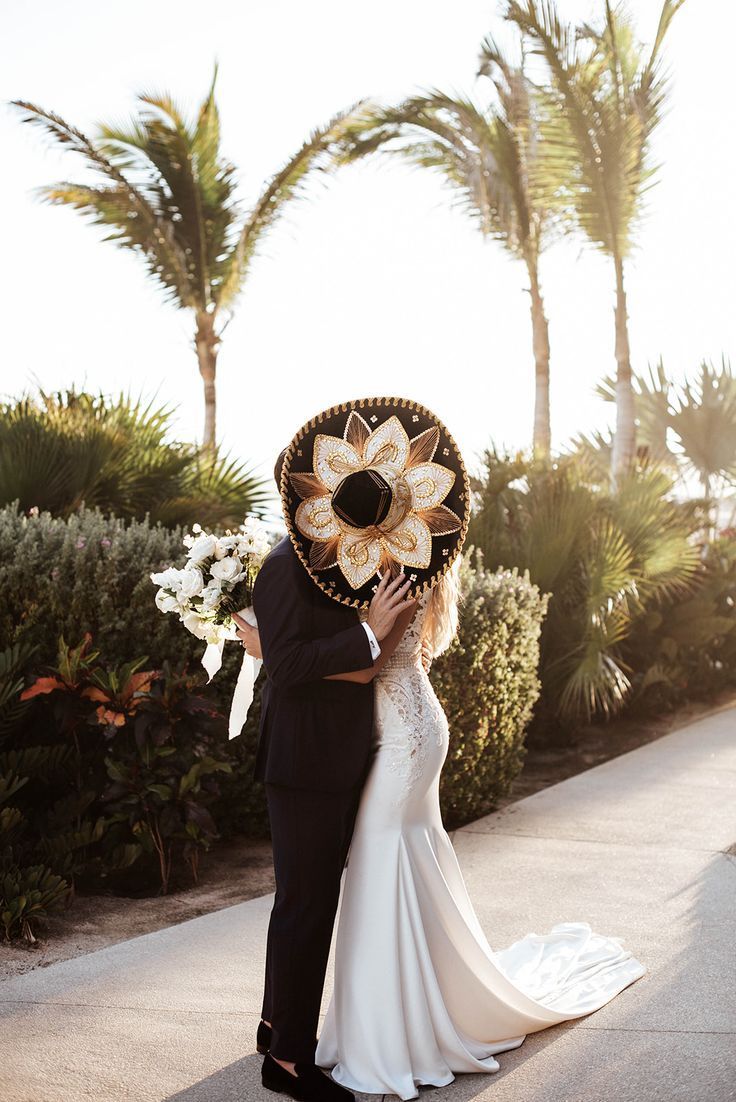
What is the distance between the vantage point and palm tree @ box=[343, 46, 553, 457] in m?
19.7

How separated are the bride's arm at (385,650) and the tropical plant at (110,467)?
4.92 metres

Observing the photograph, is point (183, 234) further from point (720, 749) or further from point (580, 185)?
point (720, 749)

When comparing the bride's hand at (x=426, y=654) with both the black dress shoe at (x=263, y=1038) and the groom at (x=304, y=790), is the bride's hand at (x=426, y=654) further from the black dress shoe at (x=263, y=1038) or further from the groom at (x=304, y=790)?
the black dress shoe at (x=263, y=1038)

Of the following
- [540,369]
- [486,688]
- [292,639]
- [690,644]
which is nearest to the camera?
[292,639]

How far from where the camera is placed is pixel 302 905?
11.0ft

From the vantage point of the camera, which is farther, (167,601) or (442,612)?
(167,601)

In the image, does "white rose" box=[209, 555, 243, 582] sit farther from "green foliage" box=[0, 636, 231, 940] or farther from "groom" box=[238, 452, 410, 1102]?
"green foliage" box=[0, 636, 231, 940]

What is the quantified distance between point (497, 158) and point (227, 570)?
59.6 ft

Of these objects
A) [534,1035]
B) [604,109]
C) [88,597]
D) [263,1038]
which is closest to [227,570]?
[263,1038]

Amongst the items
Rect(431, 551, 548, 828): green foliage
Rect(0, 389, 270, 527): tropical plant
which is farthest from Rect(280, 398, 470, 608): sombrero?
Rect(0, 389, 270, 527): tropical plant

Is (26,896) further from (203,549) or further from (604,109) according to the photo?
(604,109)

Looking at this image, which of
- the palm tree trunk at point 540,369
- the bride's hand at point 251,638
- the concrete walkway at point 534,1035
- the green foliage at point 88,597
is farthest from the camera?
the palm tree trunk at point 540,369

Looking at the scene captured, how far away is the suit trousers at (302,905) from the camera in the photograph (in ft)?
Result: 11.0

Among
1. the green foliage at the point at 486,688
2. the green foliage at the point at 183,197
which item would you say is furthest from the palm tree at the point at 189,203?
the green foliage at the point at 486,688
